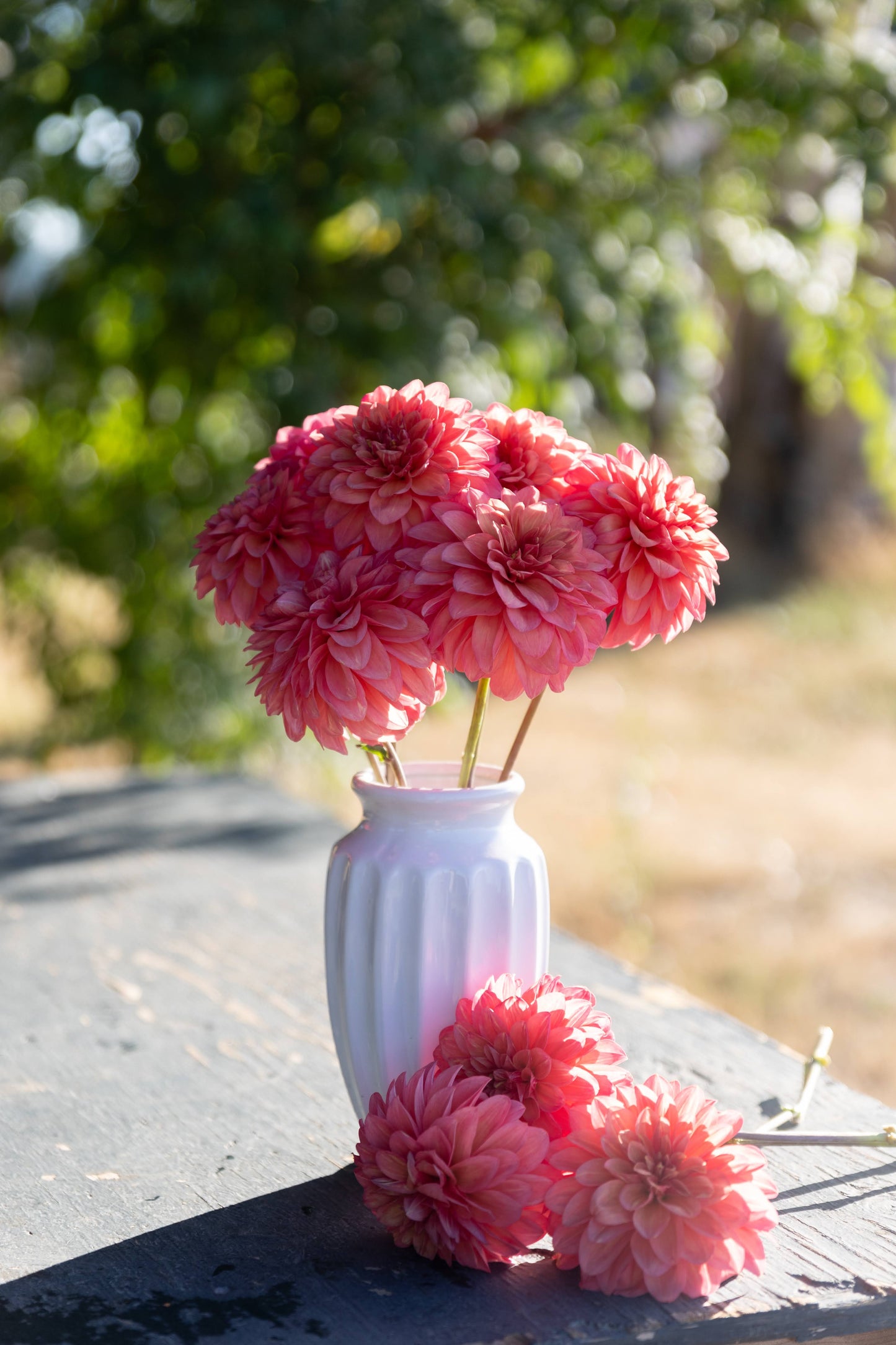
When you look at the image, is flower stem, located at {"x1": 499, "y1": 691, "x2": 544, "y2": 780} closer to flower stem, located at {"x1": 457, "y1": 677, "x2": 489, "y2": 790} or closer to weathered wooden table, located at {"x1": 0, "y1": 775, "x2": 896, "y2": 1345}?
flower stem, located at {"x1": 457, "y1": 677, "x2": 489, "y2": 790}

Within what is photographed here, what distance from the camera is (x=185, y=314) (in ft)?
6.72

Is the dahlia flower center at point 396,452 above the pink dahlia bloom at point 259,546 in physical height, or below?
above

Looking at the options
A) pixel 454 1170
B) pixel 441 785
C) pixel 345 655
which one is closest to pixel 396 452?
pixel 345 655

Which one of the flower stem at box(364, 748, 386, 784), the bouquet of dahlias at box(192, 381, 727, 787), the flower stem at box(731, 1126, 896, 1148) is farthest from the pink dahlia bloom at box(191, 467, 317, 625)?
the flower stem at box(731, 1126, 896, 1148)

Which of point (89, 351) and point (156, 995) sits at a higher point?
point (89, 351)

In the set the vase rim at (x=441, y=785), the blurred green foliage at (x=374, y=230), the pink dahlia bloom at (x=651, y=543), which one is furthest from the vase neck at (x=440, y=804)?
the blurred green foliage at (x=374, y=230)

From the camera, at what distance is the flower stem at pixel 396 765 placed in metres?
0.74

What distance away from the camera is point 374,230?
6.77ft

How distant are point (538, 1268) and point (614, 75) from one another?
1722 millimetres

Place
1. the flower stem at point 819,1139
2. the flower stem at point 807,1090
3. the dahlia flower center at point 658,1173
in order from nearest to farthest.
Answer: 1. the dahlia flower center at point 658,1173
2. the flower stem at point 819,1139
3. the flower stem at point 807,1090

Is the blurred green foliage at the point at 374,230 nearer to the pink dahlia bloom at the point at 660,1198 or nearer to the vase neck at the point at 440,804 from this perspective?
the vase neck at the point at 440,804

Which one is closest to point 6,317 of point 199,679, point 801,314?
point 199,679

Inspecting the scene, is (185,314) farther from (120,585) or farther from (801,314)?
(801,314)

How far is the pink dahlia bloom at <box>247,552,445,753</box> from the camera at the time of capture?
646mm
